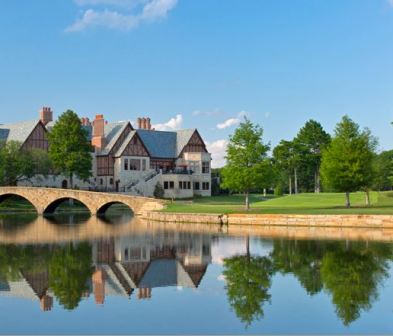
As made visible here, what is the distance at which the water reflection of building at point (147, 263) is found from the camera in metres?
22.2

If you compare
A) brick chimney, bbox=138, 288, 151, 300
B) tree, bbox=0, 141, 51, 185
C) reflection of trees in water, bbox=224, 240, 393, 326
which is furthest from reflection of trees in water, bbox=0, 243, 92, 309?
tree, bbox=0, 141, 51, 185

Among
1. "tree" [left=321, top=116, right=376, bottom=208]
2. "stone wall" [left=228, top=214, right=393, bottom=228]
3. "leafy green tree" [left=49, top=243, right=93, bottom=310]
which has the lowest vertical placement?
"leafy green tree" [left=49, top=243, right=93, bottom=310]

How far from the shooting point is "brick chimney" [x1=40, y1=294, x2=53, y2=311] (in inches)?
727

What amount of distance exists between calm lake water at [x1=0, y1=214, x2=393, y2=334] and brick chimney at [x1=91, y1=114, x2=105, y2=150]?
59664 mm

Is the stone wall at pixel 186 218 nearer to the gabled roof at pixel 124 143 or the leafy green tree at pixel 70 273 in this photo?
the leafy green tree at pixel 70 273

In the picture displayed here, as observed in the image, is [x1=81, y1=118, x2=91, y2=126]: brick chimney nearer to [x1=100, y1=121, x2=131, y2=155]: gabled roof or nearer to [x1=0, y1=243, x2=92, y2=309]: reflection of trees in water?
[x1=100, y1=121, x2=131, y2=155]: gabled roof

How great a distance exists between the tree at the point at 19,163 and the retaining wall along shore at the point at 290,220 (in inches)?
1295

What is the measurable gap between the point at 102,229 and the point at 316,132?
67.9m

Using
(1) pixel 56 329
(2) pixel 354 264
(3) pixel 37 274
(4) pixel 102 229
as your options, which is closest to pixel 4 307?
(1) pixel 56 329

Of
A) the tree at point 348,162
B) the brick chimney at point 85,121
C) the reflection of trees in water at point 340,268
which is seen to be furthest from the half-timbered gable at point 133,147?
the reflection of trees in water at point 340,268

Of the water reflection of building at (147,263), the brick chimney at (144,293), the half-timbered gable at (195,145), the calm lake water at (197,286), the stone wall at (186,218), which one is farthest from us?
the half-timbered gable at (195,145)

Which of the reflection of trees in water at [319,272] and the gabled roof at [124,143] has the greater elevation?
the gabled roof at [124,143]

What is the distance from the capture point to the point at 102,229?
158 feet

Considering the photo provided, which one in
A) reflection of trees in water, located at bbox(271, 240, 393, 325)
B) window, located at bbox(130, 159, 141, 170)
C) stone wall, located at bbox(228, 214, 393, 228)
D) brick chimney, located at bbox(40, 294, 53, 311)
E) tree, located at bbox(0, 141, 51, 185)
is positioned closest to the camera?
brick chimney, located at bbox(40, 294, 53, 311)
